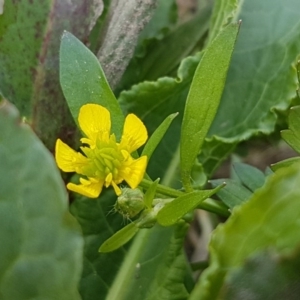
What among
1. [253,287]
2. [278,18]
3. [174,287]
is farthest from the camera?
[278,18]

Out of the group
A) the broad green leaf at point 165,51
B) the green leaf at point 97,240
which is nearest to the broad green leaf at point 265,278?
the green leaf at point 97,240

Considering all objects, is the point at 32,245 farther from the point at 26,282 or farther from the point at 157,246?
the point at 157,246

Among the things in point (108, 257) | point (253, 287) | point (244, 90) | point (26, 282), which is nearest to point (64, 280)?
point (26, 282)

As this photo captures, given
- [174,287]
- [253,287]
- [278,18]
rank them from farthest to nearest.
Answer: [278,18] → [174,287] → [253,287]

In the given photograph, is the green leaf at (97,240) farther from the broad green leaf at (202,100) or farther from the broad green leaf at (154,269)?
the broad green leaf at (202,100)

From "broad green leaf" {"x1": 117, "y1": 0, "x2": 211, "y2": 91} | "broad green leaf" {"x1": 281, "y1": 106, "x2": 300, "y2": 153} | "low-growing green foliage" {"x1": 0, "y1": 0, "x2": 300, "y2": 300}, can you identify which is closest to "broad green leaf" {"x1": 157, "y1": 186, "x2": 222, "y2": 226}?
"low-growing green foliage" {"x1": 0, "y1": 0, "x2": 300, "y2": 300}

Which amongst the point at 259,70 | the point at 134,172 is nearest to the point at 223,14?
the point at 259,70
